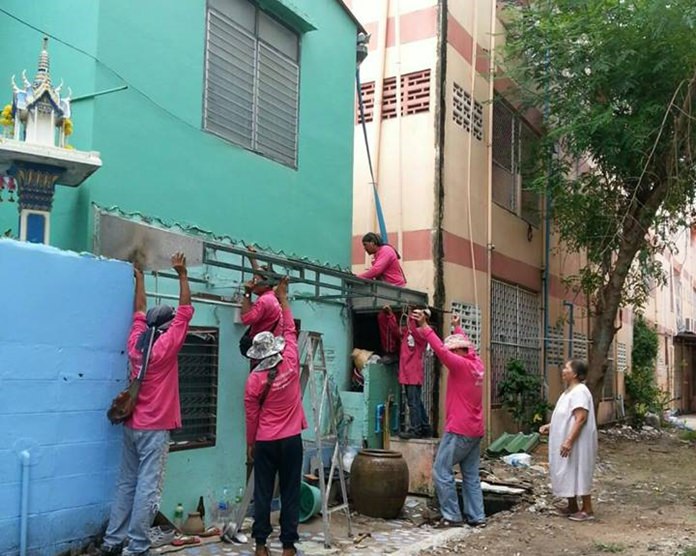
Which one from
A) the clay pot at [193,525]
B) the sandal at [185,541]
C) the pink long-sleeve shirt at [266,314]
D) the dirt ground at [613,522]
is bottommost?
the dirt ground at [613,522]

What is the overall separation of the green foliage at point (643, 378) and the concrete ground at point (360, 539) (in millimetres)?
12146

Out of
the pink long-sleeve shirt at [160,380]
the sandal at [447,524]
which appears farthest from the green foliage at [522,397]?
the pink long-sleeve shirt at [160,380]

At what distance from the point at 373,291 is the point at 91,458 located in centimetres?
392

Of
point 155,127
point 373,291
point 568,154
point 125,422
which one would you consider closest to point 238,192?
point 155,127

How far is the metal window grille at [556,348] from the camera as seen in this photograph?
1459 centimetres

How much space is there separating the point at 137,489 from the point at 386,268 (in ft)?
15.3

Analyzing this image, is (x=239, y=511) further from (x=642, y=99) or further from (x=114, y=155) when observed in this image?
(x=642, y=99)

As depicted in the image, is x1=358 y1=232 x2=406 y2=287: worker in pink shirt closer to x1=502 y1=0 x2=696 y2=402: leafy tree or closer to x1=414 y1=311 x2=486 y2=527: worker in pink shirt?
x1=414 y1=311 x2=486 y2=527: worker in pink shirt

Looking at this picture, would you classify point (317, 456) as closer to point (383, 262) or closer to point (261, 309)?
point (261, 309)

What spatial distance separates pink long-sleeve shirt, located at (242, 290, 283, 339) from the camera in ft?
20.4

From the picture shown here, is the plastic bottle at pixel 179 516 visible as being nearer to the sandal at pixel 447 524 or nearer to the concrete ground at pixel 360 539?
the concrete ground at pixel 360 539

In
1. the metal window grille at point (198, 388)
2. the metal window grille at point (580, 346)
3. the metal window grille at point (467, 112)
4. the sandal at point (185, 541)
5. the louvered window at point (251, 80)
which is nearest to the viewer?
the sandal at point (185, 541)

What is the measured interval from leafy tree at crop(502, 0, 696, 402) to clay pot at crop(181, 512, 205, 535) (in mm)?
7716

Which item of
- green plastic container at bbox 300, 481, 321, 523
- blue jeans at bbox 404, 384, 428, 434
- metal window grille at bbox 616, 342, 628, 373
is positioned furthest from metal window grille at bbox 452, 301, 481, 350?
metal window grille at bbox 616, 342, 628, 373
